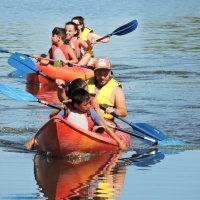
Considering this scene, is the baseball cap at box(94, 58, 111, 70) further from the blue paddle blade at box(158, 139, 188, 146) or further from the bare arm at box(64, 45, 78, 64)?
the bare arm at box(64, 45, 78, 64)

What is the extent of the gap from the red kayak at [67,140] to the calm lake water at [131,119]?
4.6 inches

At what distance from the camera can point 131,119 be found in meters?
13.4

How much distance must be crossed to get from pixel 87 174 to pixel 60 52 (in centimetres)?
759

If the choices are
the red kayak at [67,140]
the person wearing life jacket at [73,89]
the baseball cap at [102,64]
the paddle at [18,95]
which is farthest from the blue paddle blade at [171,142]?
the paddle at [18,95]

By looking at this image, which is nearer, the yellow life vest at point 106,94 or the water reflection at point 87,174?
the water reflection at point 87,174

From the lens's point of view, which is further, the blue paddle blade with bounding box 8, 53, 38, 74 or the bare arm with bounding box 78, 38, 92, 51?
the bare arm with bounding box 78, 38, 92, 51

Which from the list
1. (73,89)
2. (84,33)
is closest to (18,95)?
(73,89)

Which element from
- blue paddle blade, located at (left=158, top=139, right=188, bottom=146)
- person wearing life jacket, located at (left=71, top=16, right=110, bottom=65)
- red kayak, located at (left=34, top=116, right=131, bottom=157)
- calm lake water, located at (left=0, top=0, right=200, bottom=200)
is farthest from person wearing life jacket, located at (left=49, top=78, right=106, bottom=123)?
person wearing life jacket, located at (left=71, top=16, right=110, bottom=65)

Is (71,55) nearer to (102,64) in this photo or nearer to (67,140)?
(102,64)

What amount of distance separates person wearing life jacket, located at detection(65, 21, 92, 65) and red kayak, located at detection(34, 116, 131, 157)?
21.5ft

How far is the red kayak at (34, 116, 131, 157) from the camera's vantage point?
9.85 metres

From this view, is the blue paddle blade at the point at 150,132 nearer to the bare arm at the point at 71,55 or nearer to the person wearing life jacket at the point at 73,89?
the person wearing life jacket at the point at 73,89

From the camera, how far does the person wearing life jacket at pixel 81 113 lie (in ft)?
32.0

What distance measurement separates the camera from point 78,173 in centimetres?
945
